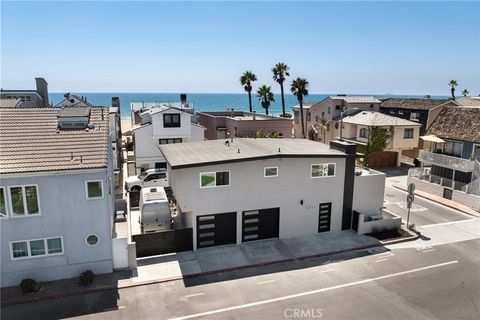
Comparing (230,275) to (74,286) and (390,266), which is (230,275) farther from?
(390,266)

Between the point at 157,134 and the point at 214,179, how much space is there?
18.2m

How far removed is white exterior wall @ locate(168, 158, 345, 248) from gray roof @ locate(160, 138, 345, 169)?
411 mm

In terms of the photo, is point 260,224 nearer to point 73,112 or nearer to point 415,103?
point 73,112

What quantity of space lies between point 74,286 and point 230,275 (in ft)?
23.8

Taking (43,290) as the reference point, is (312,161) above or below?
above

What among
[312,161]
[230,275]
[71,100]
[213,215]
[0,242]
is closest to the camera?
[0,242]

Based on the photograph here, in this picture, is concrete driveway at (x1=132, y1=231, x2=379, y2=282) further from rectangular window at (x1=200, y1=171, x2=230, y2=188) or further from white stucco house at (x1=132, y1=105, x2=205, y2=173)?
white stucco house at (x1=132, y1=105, x2=205, y2=173)

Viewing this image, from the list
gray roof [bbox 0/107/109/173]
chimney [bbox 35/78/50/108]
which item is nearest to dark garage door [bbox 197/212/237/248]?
gray roof [bbox 0/107/109/173]

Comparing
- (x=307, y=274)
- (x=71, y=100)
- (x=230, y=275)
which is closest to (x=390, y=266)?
(x=307, y=274)

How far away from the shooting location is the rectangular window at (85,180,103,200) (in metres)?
16.9

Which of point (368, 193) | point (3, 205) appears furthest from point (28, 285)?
point (368, 193)

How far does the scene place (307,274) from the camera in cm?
1806

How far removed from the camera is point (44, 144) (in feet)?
58.2

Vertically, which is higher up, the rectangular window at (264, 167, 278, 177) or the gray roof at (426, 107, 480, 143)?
the gray roof at (426, 107, 480, 143)
